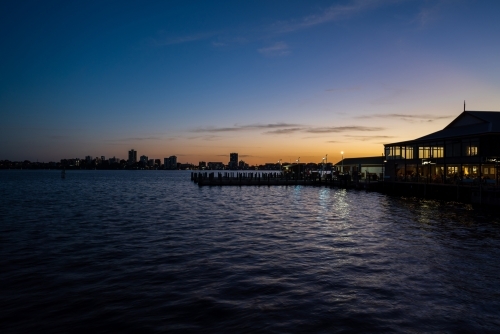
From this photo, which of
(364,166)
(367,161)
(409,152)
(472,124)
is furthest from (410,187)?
(364,166)

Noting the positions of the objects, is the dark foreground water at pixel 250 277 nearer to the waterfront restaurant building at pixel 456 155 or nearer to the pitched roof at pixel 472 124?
the waterfront restaurant building at pixel 456 155

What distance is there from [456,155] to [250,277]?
47720 millimetres

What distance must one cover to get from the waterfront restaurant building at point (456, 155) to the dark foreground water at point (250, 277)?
20.0m

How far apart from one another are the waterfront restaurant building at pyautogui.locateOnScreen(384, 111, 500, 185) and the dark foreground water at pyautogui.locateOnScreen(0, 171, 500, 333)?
20.0m

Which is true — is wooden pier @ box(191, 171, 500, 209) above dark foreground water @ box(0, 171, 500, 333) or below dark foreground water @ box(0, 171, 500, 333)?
above

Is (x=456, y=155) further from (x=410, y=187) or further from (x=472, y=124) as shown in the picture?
(x=410, y=187)

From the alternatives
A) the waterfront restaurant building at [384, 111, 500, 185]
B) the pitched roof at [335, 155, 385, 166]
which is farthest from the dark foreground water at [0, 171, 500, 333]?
the pitched roof at [335, 155, 385, 166]

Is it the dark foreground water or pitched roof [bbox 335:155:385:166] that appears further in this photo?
pitched roof [bbox 335:155:385:166]

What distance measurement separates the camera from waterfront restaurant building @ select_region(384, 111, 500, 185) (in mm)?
44750

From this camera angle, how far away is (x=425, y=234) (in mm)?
25375

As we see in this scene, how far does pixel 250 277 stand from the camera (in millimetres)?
15375

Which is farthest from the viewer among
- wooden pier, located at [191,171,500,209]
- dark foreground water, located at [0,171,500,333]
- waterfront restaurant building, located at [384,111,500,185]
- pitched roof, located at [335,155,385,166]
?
pitched roof, located at [335,155,385,166]

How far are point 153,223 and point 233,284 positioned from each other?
18.0 meters

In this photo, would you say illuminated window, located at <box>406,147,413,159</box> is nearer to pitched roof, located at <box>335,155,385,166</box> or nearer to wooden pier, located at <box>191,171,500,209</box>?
wooden pier, located at <box>191,171,500,209</box>
